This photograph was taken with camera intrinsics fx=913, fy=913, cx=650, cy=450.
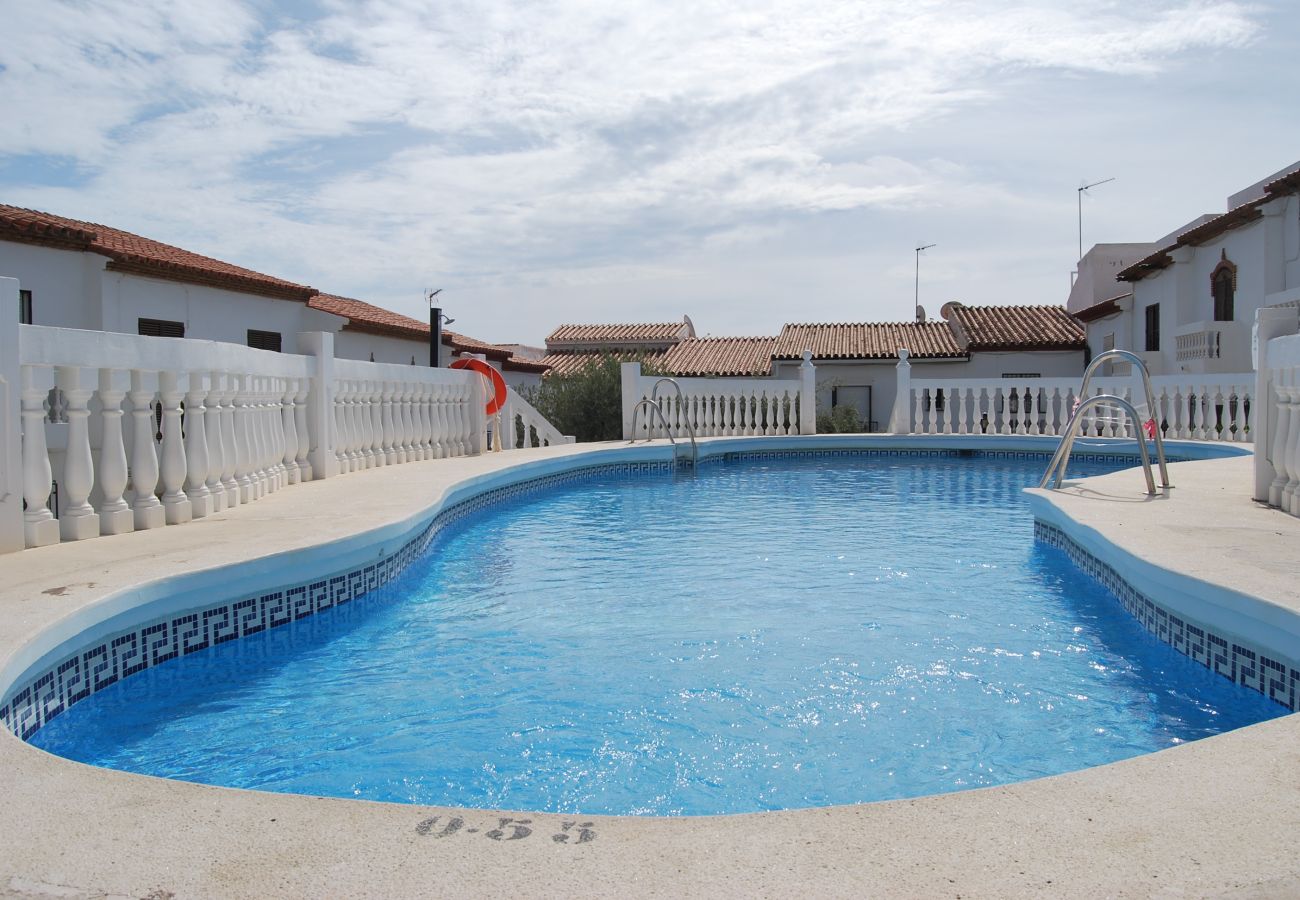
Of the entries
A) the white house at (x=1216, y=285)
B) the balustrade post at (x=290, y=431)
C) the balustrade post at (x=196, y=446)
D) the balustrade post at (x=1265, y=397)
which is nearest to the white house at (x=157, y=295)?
the balustrade post at (x=290, y=431)

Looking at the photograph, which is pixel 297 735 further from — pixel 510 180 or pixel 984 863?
pixel 510 180

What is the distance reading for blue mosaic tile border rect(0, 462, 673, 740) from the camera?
9.46 ft

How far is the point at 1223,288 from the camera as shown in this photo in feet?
64.6

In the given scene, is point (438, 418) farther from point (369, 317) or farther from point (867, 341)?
point (867, 341)

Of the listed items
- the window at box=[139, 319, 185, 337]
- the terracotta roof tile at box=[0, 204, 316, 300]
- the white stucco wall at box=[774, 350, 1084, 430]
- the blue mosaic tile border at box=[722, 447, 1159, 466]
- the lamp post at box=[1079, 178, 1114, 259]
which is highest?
the lamp post at box=[1079, 178, 1114, 259]

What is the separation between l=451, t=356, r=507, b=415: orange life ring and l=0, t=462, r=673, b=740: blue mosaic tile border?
21.2 feet

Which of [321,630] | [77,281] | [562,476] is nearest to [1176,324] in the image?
[562,476]

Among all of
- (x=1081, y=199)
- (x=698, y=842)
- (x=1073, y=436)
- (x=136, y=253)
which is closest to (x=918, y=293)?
(x=1081, y=199)

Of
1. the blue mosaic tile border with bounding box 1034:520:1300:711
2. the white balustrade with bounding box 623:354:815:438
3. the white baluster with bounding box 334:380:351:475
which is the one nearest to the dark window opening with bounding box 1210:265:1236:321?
the white balustrade with bounding box 623:354:815:438

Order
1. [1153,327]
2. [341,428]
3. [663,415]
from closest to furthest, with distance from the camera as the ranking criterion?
[341,428], [663,415], [1153,327]

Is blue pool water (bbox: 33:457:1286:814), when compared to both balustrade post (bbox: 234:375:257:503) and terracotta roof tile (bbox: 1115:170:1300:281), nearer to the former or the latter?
balustrade post (bbox: 234:375:257:503)

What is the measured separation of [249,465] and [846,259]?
23.4m

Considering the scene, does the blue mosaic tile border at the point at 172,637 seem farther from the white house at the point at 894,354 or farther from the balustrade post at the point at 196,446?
the white house at the point at 894,354

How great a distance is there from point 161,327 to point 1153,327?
2355cm
